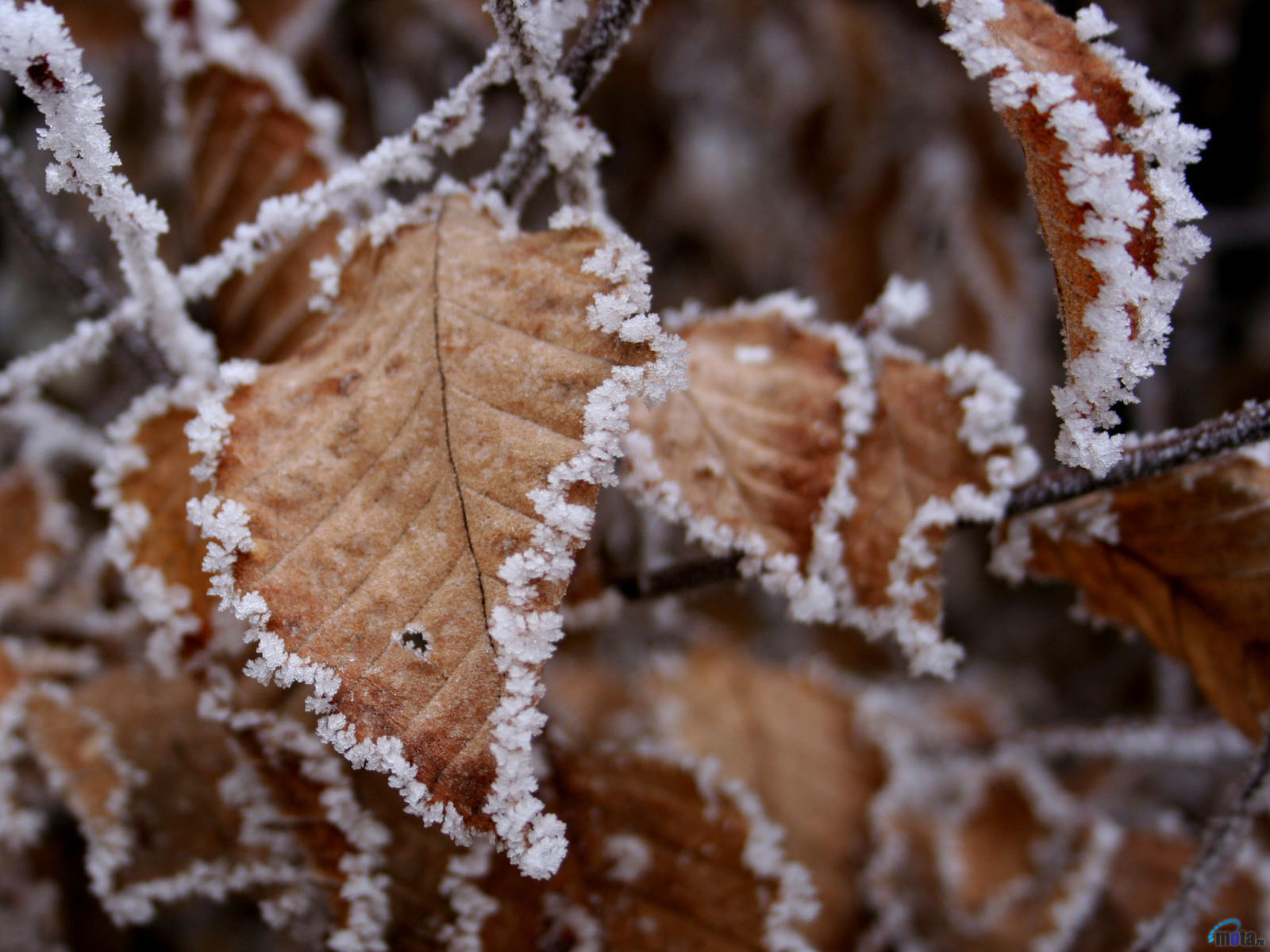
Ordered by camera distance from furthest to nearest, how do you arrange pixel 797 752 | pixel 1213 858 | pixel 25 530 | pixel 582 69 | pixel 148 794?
pixel 797 752 → pixel 25 530 → pixel 148 794 → pixel 1213 858 → pixel 582 69

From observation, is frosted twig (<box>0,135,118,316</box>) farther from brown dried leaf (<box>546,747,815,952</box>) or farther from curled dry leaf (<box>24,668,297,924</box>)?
A: brown dried leaf (<box>546,747,815,952</box>)

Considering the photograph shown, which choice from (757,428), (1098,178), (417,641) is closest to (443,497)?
(417,641)

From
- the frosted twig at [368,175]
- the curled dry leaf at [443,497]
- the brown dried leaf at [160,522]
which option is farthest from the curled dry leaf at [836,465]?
the brown dried leaf at [160,522]

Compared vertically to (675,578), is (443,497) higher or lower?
lower

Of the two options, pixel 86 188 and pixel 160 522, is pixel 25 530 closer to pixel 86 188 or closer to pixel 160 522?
pixel 160 522

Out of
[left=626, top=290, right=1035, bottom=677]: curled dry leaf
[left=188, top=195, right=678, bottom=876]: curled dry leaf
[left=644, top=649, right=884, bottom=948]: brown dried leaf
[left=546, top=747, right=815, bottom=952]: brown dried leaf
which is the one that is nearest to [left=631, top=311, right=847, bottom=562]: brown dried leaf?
[left=626, top=290, right=1035, bottom=677]: curled dry leaf

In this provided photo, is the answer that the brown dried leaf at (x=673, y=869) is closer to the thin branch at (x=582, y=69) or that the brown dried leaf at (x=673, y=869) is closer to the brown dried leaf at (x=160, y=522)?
the brown dried leaf at (x=160, y=522)
